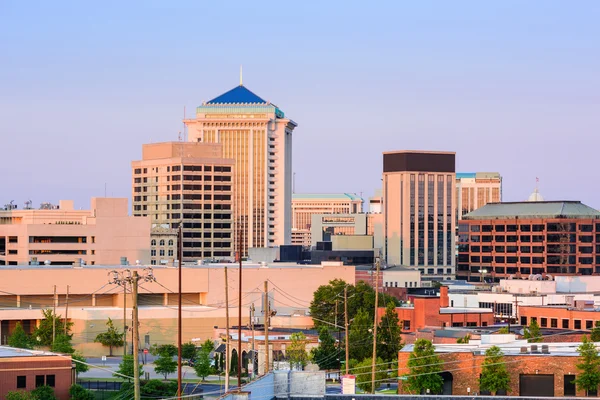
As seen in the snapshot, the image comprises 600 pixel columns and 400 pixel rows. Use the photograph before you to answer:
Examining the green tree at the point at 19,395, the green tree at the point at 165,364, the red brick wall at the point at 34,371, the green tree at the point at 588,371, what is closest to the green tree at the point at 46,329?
the green tree at the point at 165,364

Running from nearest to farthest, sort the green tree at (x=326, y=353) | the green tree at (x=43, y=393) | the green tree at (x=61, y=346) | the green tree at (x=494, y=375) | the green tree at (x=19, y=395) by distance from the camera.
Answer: the green tree at (x=494, y=375)
the green tree at (x=19, y=395)
the green tree at (x=43, y=393)
the green tree at (x=326, y=353)
the green tree at (x=61, y=346)

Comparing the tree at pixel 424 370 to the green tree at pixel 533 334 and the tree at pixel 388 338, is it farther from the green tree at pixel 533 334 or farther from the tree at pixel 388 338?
the tree at pixel 388 338

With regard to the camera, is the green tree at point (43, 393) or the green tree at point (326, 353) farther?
the green tree at point (326, 353)

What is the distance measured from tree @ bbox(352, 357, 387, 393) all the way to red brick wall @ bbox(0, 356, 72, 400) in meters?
19.7

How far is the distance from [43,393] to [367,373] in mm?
21687

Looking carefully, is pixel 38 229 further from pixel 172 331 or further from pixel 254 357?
pixel 254 357

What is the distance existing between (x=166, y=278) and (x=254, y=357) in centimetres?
4583

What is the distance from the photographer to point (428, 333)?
324ft

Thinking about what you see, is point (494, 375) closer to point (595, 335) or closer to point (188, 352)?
point (595, 335)

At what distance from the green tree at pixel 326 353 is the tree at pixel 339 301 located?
87.8 ft

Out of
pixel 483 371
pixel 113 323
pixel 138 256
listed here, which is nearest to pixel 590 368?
pixel 483 371

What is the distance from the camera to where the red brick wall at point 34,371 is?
82.9m

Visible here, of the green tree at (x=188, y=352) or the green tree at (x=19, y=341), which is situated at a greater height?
the green tree at (x=19, y=341)

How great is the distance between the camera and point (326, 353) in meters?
106
